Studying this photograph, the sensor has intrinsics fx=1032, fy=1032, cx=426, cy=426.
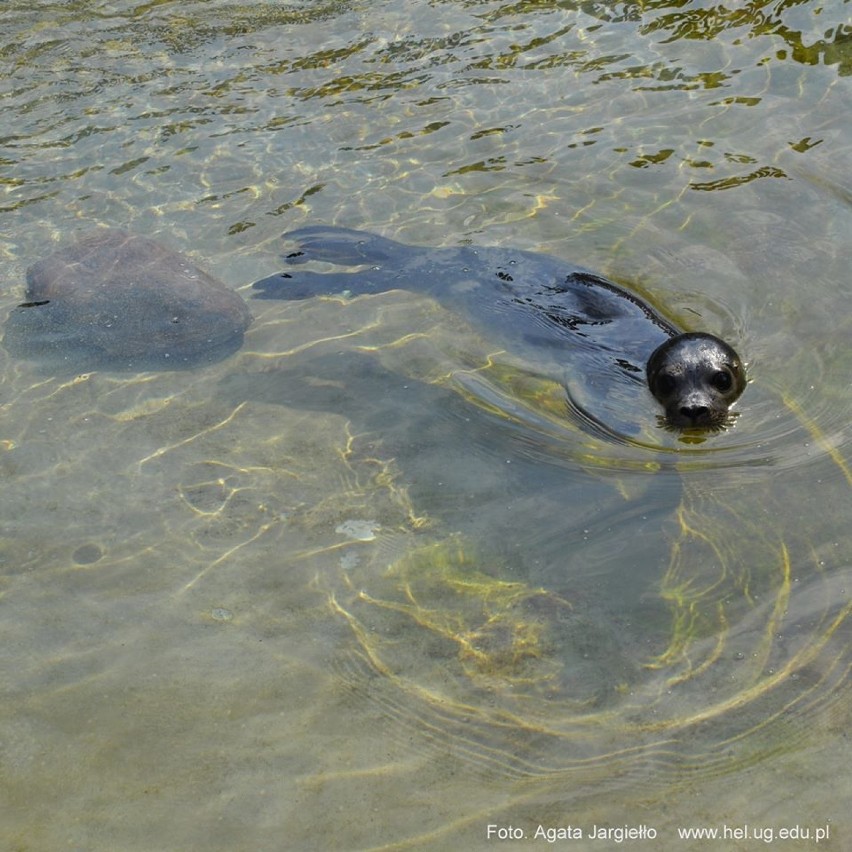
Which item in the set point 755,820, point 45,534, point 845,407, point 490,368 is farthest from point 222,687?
point 845,407

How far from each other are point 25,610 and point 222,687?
111 cm

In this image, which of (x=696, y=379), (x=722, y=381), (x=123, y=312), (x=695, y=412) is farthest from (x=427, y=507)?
(x=123, y=312)

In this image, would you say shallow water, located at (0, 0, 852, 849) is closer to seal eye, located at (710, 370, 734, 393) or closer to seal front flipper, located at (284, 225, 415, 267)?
seal eye, located at (710, 370, 734, 393)

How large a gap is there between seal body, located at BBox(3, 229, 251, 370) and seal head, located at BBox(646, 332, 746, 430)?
2.75 meters

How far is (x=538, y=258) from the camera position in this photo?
296 inches

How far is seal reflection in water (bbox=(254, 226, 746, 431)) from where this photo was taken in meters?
6.14

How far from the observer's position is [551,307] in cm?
696

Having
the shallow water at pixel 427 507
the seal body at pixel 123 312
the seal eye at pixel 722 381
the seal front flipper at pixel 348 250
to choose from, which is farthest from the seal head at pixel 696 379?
the seal body at pixel 123 312

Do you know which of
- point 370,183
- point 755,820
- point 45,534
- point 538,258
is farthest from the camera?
point 370,183

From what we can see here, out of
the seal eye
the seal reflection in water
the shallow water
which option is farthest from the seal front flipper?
the seal eye

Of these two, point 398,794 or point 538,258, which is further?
point 538,258

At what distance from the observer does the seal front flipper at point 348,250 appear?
7.55m

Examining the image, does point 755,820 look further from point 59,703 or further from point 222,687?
point 59,703

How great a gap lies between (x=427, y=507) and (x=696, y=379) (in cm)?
181
